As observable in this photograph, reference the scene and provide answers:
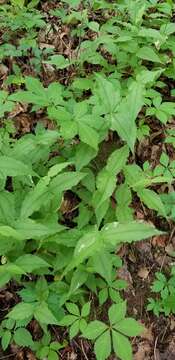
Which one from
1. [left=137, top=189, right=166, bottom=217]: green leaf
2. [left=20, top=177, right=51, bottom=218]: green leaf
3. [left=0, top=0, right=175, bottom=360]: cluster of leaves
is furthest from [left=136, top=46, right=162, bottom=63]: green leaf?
[left=20, top=177, right=51, bottom=218]: green leaf

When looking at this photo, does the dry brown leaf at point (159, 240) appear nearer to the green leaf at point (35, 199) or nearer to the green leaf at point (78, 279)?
the green leaf at point (78, 279)

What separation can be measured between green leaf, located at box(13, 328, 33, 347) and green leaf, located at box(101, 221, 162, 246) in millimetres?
872

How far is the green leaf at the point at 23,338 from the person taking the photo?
2693mm

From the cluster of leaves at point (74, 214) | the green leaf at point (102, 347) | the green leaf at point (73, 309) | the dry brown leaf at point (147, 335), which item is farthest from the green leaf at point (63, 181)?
the dry brown leaf at point (147, 335)

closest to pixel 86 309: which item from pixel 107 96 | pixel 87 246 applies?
pixel 87 246

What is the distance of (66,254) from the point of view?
9.29ft

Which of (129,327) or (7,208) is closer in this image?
(129,327)

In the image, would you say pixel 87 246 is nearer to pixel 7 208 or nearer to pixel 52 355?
pixel 7 208

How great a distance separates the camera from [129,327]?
8.14 ft

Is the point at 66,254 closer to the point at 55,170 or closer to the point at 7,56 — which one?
the point at 55,170

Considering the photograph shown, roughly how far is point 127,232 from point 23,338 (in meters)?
0.98

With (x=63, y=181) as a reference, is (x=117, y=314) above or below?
below

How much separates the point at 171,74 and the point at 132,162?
0.93 meters

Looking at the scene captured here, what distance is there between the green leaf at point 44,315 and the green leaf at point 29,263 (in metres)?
0.25
